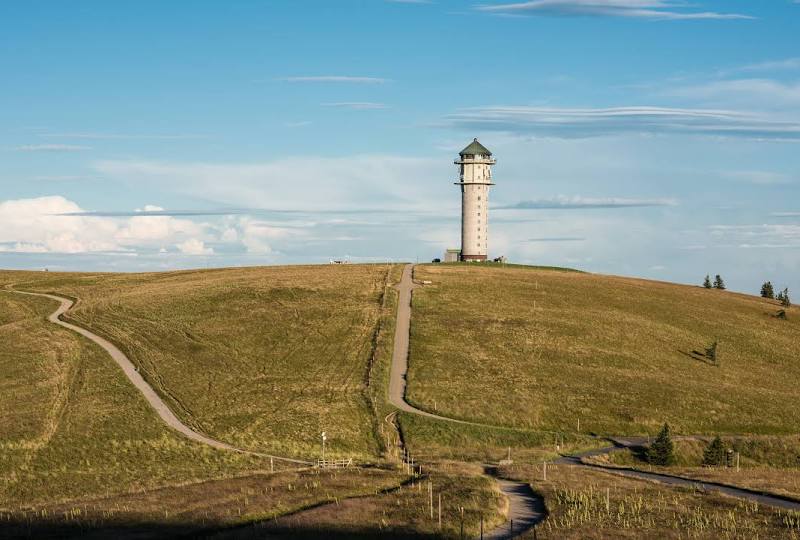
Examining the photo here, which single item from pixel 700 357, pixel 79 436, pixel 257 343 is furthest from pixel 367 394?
pixel 700 357

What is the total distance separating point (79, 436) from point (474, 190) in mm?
86896

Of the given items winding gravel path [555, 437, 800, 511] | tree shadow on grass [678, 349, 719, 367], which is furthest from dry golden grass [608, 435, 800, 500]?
tree shadow on grass [678, 349, 719, 367]

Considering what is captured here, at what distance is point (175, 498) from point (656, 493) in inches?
1019

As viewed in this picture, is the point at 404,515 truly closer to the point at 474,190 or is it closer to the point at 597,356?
the point at 597,356

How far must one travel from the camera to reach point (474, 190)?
474 feet

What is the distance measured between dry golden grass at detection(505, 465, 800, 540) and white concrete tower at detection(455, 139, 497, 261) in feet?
300

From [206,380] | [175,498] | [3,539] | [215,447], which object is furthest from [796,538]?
[206,380]

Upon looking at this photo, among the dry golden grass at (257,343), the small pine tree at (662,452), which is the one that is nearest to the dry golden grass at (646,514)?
the small pine tree at (662,452)

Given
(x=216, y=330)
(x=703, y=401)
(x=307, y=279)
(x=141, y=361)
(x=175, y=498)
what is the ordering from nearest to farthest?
1. (x=175, y=498)
2. (x=703, y=401)
3. (x=141, y=361)
4. (x=216, y=330)
5. (x=307, y=279)

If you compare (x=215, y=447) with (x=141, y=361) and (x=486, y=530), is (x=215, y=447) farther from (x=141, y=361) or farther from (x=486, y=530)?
(x=486, y=530)

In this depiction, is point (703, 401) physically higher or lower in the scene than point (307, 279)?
lower

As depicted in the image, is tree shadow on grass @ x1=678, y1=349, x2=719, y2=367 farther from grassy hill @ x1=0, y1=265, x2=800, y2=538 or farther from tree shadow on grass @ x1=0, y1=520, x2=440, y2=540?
tree shadow on grass @ x1=0, y1=520, x2=440, y2=540

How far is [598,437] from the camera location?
74.6 meters

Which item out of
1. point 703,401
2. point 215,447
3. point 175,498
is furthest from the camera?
point 703,401
